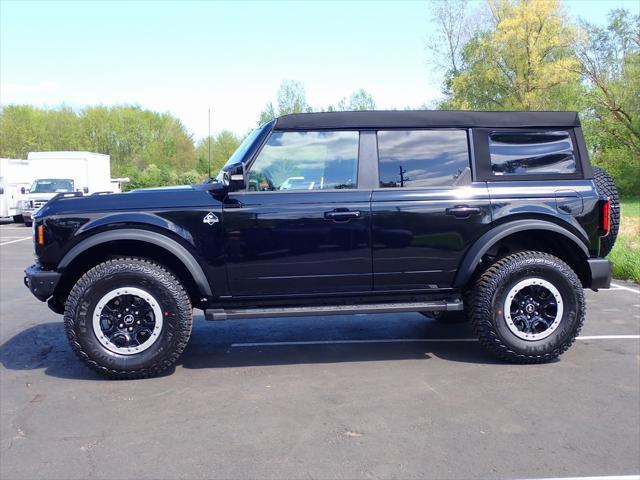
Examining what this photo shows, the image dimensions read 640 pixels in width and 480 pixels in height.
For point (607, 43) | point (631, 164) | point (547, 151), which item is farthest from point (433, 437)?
point (631, 164)

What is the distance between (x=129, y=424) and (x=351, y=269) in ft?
6.73

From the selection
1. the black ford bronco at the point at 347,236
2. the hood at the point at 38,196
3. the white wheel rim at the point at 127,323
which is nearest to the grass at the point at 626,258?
the black ford bronco at the point at 347,236

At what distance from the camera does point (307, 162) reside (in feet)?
16.7

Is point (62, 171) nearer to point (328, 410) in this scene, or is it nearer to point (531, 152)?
point (531, 152)

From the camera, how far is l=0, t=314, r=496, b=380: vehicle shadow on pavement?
5.30 m

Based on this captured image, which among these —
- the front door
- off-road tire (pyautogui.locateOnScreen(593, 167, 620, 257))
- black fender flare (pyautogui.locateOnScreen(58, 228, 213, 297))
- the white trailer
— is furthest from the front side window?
the white trailer

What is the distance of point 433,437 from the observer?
3.70 meters

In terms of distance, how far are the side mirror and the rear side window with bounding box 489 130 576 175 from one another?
2.12 metres

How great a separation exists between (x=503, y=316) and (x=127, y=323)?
3.09 m

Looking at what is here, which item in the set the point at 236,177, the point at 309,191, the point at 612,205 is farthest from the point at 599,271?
the point at 236,177

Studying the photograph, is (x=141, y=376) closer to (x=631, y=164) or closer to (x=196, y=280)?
(x=196, y=280)

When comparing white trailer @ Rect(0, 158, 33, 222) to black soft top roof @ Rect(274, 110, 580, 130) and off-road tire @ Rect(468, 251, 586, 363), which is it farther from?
off-road tire @ Rect(468, 251, 586, 363)

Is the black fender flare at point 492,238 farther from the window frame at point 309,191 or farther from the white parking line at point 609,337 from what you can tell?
the white parking line at point 609,337

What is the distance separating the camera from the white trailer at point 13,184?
77.2 feet
